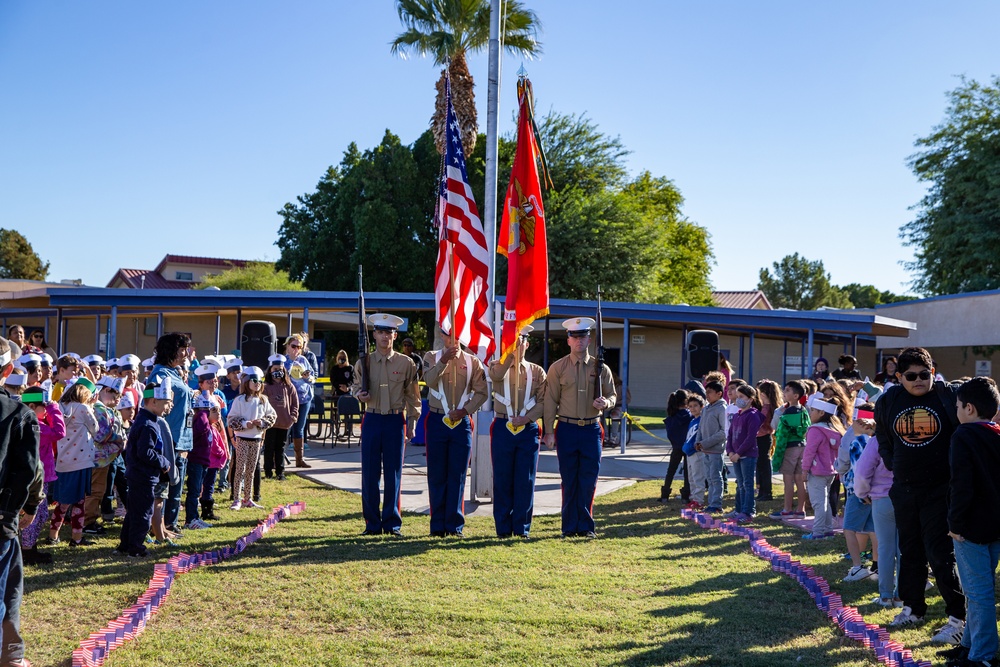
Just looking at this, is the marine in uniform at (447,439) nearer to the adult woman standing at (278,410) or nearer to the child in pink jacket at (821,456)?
the child in pink jacket at (821,456)

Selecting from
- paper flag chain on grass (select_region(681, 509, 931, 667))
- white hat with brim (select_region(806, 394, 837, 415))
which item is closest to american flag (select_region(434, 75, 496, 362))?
paper flag chain on grass (select_region(681, 509, 931, 667))

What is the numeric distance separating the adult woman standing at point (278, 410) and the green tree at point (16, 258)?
210 ft

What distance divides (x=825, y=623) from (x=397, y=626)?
9.99 ft

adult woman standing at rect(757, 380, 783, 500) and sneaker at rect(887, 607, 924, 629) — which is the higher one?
adult woman standing at rect(757, 380, 783, 500)

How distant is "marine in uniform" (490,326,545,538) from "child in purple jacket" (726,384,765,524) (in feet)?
8.89

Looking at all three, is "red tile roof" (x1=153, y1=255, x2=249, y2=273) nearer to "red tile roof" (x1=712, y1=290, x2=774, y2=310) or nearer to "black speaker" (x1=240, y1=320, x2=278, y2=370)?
"red tile roof" (x1=712, y1=290, x2=774, y2=310)

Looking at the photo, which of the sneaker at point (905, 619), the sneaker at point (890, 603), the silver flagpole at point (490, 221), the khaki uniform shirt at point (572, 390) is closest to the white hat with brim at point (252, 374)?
the silver flagpole at point (490, 221)

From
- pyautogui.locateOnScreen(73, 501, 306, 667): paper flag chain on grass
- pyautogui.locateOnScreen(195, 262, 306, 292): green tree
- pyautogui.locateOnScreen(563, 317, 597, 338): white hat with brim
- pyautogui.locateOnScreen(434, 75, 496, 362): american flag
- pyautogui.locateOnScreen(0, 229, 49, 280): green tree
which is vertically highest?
pyautogui.locateOnScreen(0, 229, 49, 280): green tree

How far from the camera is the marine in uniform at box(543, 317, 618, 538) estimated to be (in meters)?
9.16

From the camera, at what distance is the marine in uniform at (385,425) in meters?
9.09

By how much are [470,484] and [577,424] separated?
120 inches

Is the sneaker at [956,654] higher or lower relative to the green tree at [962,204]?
lower

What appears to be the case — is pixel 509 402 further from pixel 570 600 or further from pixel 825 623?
pixel 825 623

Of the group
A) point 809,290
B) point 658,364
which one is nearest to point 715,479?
point 658,364
